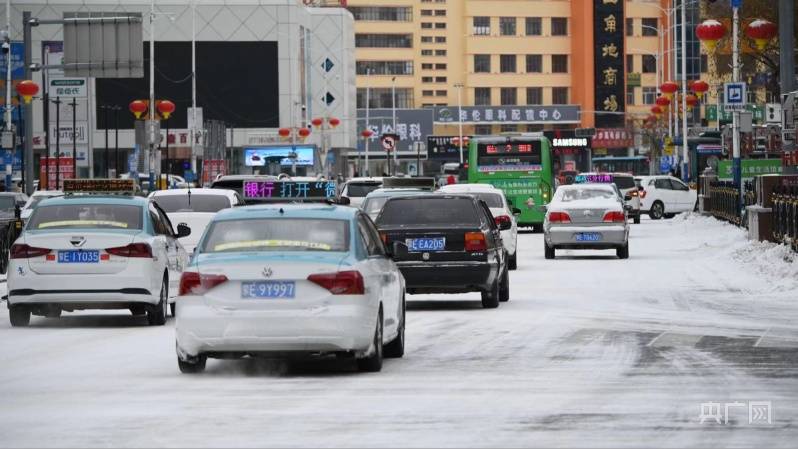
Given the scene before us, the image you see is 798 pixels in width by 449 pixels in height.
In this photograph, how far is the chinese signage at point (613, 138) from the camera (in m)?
155

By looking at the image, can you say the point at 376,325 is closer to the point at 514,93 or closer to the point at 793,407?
the point at 793,407

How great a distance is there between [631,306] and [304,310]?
33.5 ft

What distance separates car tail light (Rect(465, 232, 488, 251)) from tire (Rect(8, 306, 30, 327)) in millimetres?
5629

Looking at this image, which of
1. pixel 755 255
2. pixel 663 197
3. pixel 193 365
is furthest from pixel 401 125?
pixel 193 365

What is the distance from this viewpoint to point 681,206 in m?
72.8

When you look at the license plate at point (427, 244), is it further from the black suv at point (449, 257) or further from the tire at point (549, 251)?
the tire at point (549, 251)

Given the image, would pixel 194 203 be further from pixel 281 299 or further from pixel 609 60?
pixel 609 60

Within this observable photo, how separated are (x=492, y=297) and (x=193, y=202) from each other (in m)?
7.05

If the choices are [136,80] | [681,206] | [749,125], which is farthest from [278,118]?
[749,125]

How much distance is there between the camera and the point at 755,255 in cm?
3531

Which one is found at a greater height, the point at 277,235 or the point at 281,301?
the point at 277,235

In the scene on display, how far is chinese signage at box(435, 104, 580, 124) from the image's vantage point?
6476 inches

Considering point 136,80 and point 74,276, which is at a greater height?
point 136,80

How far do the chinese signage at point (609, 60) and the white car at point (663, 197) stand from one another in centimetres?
8170
